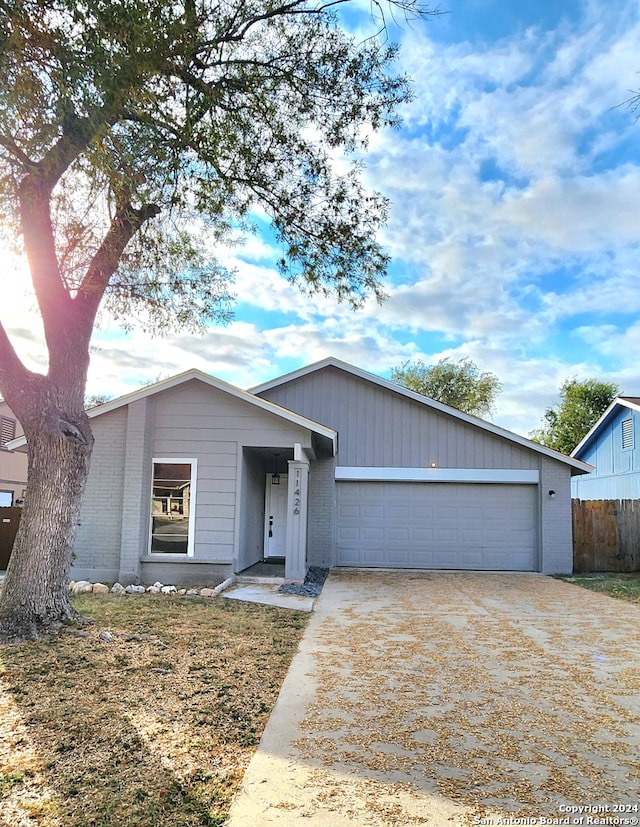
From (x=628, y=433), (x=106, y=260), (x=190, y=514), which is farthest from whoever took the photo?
(x=628, y=433)

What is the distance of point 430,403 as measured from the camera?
13805 millimetres

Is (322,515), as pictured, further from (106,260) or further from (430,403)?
(106,260)

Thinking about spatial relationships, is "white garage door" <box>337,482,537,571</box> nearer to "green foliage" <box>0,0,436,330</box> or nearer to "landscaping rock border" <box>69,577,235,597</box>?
"landscaping rock border" <box>69,577,235,597</box>

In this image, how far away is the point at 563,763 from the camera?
3439 mm

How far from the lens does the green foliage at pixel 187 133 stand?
205 inches

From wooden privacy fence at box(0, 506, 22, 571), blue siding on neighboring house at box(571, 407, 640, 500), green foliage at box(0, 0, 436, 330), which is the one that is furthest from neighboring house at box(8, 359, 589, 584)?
blue siding on neighboring house at box(571, 407, 640, 500)

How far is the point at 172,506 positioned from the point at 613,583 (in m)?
9.06

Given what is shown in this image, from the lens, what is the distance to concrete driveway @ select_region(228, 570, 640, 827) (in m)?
2.93

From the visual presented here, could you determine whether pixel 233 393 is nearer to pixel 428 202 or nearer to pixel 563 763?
pixel 428 202

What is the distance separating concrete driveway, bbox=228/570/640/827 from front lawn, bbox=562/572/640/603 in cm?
297

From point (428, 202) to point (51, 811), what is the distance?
33.6 ft

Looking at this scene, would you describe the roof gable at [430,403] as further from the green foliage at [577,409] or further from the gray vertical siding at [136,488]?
the green foliage at [577,409]

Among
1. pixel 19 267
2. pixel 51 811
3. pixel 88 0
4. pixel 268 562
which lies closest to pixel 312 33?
pixel 88 0

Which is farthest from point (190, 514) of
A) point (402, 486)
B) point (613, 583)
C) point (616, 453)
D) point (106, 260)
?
point (616, 453)
